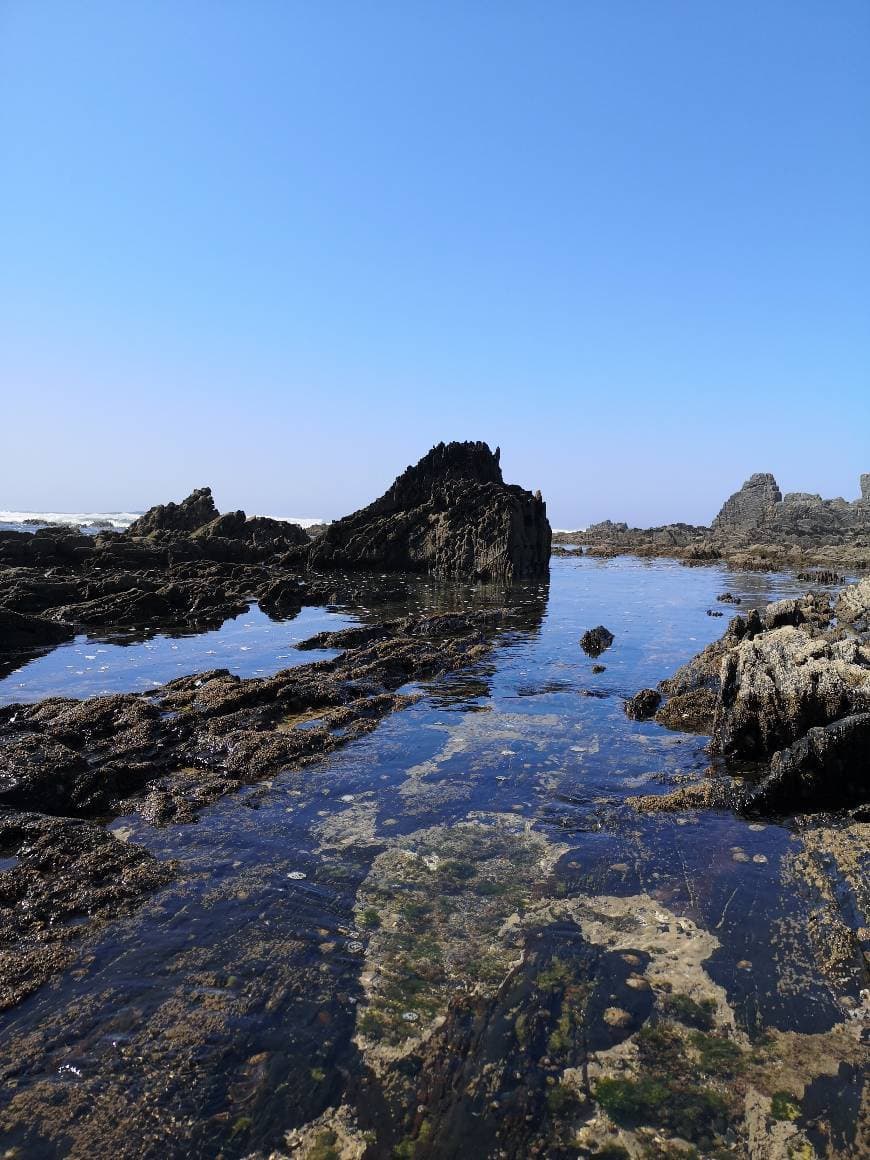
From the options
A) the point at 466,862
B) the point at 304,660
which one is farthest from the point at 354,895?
the point at 304,660

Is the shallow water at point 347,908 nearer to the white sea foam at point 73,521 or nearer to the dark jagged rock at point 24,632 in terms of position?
the dark jagged rock at point 24,632

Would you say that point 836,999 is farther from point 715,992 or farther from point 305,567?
point 305,567

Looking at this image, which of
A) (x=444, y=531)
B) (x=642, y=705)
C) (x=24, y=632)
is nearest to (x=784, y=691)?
(x=642, y=705)

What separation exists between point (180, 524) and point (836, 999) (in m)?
57.7

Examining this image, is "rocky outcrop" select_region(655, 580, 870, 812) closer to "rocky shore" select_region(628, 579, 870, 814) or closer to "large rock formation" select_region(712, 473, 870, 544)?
"rocky shore" select_region(628, 579, 870, 814)

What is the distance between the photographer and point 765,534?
74562 mm

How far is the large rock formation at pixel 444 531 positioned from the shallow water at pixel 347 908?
3071cm

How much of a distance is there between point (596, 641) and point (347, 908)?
1552 cm

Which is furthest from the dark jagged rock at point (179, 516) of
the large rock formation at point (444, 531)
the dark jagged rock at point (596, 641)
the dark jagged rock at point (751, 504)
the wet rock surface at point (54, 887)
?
the dark jagged rock at point (751, 504)

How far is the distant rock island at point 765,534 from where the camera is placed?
5634 centimetres

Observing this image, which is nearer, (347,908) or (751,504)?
(347,908)

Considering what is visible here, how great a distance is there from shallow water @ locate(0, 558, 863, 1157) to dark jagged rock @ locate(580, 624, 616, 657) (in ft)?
19.8

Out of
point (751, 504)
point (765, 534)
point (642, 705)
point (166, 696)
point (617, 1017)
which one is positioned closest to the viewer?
point (617, 1017)

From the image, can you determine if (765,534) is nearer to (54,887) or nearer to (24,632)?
(24,632)
